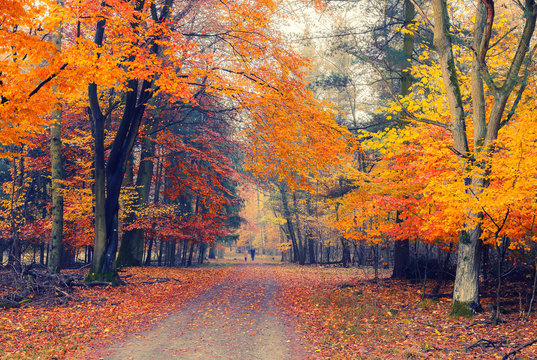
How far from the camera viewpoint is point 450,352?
585 centimetres

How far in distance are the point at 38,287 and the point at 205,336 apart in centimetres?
551

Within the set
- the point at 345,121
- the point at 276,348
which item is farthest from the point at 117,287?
the point at 345,121

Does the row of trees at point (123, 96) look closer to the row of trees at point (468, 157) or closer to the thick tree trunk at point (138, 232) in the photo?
the thick tree trunk at point (138, 232)

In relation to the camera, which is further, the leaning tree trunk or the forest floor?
the leaning tree trunk

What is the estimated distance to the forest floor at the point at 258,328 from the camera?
5.81m

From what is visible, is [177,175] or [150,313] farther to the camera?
[177,175]

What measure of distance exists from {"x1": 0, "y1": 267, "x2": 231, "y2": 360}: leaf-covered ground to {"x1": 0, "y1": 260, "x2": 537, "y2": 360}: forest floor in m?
0.02

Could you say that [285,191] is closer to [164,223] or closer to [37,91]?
[164,223]

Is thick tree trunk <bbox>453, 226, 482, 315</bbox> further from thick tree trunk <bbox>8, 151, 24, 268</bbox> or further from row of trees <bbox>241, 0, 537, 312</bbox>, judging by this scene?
thick tree trunk <bbox>8, 151, 24, 268</bbox>

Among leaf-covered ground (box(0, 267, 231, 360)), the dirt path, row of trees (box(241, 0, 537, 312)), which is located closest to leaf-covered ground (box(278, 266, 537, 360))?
the dirt path

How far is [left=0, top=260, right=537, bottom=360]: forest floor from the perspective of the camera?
5812mm

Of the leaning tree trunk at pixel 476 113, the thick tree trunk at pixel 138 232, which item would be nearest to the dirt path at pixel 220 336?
the leaning tree trunk at pixel 476 113

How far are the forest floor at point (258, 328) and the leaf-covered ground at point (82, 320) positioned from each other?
2cm

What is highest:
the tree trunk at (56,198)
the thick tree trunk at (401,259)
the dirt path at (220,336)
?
the tree trunk at (56,198)
